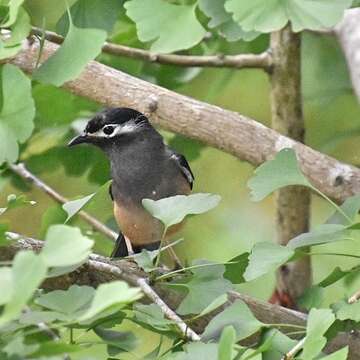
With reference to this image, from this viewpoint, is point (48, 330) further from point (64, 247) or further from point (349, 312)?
point (349, 312)

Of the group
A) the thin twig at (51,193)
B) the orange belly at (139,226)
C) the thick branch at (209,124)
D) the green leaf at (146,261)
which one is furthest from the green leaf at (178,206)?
the thin twig at (51,193)

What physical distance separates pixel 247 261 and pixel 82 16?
1.74 ft

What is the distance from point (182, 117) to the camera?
271 cm

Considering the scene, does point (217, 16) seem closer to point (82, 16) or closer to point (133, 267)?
point (82, 16)

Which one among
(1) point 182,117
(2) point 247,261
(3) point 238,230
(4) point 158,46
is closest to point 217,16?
(4) point 158,46

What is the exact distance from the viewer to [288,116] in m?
3.11

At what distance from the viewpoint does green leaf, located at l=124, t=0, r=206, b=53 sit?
2.06 meters

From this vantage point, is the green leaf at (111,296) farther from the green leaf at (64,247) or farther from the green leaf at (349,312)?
the green leaf at (349,312)

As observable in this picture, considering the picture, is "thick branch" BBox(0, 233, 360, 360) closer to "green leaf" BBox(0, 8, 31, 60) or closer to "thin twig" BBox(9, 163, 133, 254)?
"green leaf" BBox(0, 8, 31, 60)

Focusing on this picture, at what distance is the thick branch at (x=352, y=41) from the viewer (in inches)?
119

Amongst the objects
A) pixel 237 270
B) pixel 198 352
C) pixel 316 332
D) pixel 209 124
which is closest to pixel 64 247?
pixel 198 352

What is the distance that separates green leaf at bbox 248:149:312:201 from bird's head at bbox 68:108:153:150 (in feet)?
2.59

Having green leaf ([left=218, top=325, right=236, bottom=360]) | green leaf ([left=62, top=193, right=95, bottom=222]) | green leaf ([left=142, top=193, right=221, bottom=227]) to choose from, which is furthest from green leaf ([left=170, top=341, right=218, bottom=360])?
green leaf ([left=62, top=193, right=95, bottom=222])

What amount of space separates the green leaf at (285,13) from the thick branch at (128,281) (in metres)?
0.44
